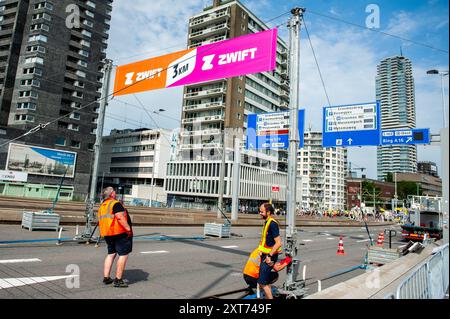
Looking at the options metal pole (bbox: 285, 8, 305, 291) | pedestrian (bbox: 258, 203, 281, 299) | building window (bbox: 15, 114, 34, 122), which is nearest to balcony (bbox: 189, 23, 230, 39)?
building window (bbox: 15, 114, 34, 122)

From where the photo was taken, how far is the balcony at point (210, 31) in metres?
67.9

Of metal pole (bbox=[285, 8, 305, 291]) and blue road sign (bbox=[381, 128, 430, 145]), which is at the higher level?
blue road sign (bbox=[381, 128, 430, 145])

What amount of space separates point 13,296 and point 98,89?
70.8 metres

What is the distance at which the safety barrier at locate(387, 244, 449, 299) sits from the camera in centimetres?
434

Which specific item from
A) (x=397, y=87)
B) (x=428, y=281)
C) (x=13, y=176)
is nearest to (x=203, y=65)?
(x=428, y=281)

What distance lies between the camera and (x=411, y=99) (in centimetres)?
8944

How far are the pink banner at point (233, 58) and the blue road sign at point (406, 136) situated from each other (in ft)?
47.9

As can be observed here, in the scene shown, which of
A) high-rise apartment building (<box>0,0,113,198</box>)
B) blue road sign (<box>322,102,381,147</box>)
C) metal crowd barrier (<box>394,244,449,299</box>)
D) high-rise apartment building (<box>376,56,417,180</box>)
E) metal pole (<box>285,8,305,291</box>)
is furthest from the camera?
high-rise apartment building (<box>376,56,417,180</box>)

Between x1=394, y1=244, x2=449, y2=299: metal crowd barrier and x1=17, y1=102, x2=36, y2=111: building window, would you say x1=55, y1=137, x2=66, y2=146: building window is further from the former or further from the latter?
x1=394, y1=244, x2=449, y2=299: metal crowd barrier

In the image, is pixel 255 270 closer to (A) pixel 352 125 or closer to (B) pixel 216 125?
(A) pixel 352 125

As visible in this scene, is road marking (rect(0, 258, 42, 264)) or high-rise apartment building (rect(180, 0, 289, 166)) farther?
high-rise apartment building (rect(180, 0, 289, 166))

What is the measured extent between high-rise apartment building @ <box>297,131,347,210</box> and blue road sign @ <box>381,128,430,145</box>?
100691 millimetres

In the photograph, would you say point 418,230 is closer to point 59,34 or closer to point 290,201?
point 290,201
